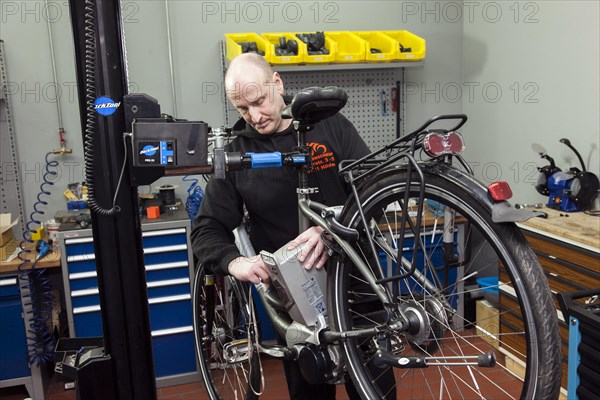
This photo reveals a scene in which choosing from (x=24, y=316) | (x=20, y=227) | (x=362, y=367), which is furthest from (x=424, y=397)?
(x=20, y=227)

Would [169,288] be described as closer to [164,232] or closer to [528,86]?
[164,232]

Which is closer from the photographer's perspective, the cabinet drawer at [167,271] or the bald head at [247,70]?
the bald head at [247,70]

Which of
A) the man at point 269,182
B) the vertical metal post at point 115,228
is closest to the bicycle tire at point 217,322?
the man at point 269,182

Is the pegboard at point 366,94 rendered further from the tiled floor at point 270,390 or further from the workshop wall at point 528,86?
the tiled floor at point 270,390

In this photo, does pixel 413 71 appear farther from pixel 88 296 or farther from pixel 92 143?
pixel 92 143

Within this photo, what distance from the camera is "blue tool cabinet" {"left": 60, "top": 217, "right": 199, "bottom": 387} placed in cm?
273

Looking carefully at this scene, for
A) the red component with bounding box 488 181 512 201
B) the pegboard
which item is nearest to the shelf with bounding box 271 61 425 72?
the pegboard

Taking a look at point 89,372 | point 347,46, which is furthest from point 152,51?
point 89,372

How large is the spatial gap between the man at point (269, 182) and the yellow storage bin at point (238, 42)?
1260mm

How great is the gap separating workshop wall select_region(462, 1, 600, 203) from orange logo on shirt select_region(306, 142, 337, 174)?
1632mm

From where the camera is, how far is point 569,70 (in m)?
2.80

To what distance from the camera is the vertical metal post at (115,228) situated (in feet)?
3.71

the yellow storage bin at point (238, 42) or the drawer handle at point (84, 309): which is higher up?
the yellow storage bin at point (238, 42)

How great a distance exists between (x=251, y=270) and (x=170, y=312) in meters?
1.59
